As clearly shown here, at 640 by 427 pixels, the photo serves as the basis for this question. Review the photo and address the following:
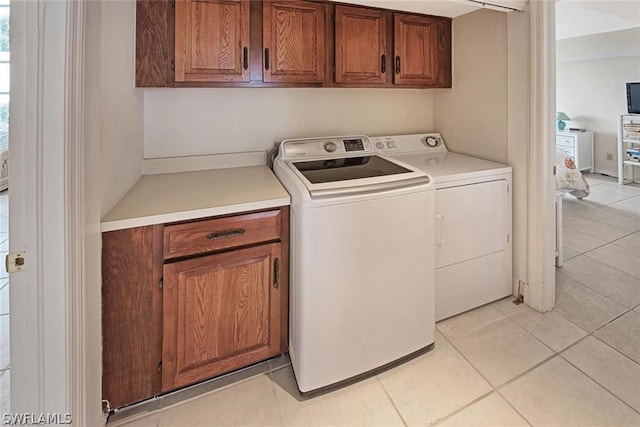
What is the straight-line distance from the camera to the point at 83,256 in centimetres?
108

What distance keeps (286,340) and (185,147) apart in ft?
3.96

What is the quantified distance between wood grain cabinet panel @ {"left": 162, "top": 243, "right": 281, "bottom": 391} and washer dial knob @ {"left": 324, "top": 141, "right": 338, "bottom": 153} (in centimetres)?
79

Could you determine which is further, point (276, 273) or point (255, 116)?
point (255, 116)

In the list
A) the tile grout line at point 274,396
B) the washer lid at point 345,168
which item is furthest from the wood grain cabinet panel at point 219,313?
the washer lid at point 345,168

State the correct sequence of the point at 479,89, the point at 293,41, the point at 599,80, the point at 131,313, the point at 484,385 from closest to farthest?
the point at 131,313 < the point at 484,385 < the point at 293,41 < the point at 479,89 < the point at 599,80

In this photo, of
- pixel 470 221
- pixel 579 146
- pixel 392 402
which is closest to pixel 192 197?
pixel 392 402

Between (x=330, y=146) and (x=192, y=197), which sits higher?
(x=330, y=146)

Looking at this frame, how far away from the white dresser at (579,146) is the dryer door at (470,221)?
472cm

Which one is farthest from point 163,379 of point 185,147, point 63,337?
A: point 185,147

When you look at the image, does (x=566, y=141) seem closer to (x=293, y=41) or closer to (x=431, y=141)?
(x=431, y=141)

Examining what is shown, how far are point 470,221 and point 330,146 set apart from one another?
91 centimetres

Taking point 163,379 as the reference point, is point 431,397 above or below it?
below

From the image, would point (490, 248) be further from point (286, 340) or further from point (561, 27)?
point (561, 27)

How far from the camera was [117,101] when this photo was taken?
4.61ft
